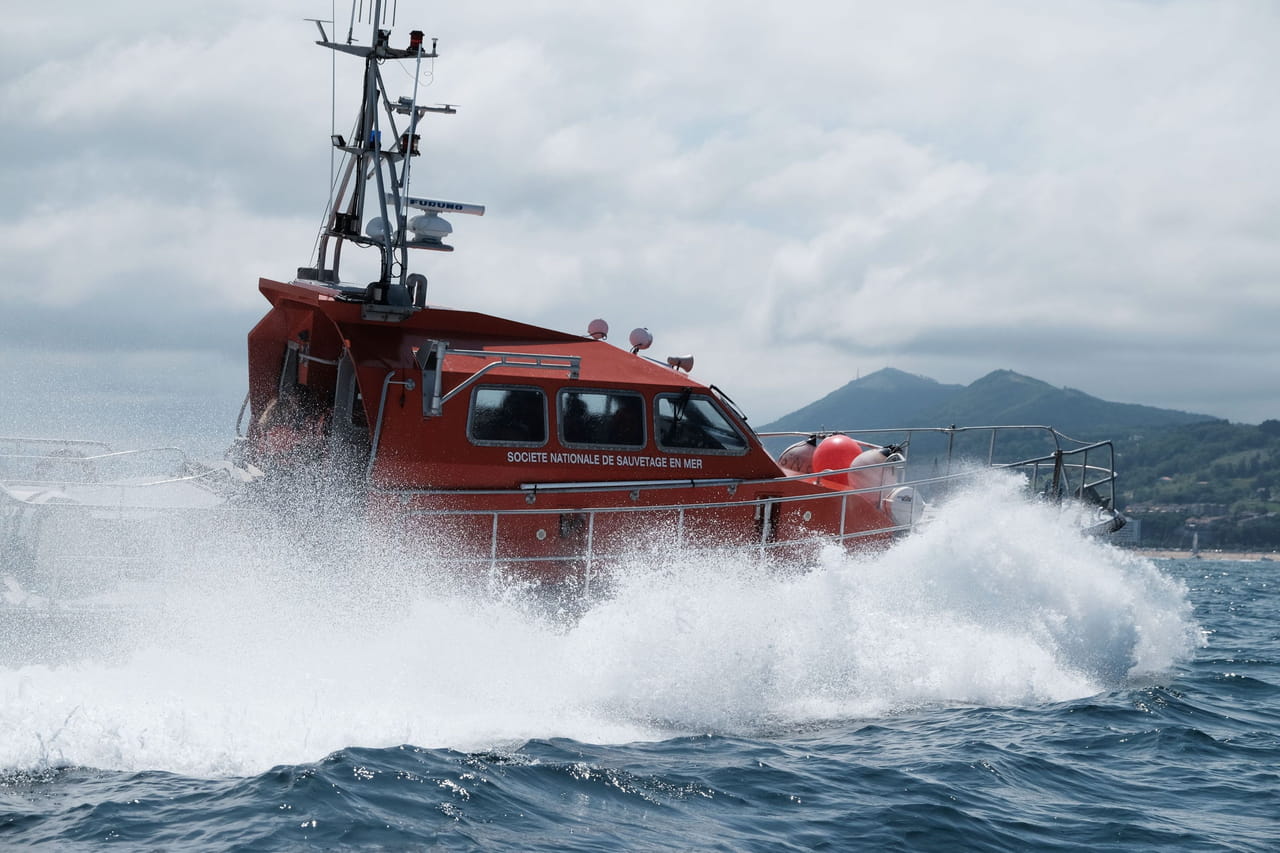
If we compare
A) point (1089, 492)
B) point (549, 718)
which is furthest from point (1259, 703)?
point (549, 718)

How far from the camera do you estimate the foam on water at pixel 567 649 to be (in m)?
6.16

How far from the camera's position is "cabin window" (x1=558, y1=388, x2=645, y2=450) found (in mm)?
8727

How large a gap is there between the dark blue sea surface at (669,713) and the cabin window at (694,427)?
1.03 meters

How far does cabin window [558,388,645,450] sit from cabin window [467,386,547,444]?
6.6 inches

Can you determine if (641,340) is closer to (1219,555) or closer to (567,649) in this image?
(567,649)

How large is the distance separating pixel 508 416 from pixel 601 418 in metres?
0.72

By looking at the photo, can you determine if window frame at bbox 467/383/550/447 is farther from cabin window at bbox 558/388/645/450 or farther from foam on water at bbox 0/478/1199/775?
foam on water at bbox 0/478/1199/775

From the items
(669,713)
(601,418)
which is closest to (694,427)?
(601,418)

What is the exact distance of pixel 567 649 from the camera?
303 inches

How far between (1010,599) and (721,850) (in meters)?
4.66

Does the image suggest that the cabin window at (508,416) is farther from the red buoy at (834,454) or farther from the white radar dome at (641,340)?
the red buoy at (834,454)

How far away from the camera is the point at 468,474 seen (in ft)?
27.8

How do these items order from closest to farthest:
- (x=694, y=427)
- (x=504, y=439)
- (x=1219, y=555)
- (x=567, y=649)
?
(x=567, y=649) < (x=504, y=439) < (x=694, y=427) < (x=1219, y=555)

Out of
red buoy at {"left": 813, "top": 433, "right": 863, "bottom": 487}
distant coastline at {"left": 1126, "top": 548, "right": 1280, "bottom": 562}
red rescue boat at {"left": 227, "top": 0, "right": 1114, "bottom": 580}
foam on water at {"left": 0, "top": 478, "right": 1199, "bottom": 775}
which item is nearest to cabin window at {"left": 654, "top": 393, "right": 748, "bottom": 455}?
red rescue boat at {"left": 227, "top": 0, "right": 1114, "bottom": 580}
